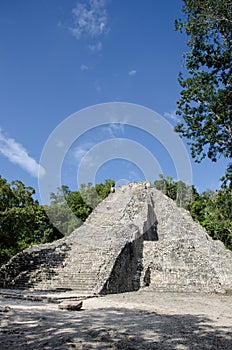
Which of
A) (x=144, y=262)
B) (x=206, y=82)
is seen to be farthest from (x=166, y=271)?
(x=206, y=82)

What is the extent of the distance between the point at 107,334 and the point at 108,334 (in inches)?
0.6

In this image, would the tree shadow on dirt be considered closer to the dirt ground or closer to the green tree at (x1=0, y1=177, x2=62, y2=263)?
the dirt ground

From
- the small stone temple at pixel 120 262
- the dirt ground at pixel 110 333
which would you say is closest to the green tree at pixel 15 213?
the small stone temple at pixel 120 262

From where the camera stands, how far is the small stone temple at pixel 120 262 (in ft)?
42.1

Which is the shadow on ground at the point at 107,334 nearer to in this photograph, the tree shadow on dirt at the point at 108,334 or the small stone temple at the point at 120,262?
the tree shadow on dirt at the point at 108,334

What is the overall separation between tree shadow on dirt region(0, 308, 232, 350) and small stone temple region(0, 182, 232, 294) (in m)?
6.32

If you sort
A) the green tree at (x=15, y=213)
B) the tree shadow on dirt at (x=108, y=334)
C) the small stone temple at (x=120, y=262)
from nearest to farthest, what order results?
the tree shadow on dirt at (x=108, y=334) → the small stone temple at (x=120, y=262) → the green tree at (x=15, y=213)

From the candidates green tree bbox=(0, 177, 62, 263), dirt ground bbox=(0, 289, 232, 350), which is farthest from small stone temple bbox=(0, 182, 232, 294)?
dirt ground bbox=(0, 289, 232, 350)

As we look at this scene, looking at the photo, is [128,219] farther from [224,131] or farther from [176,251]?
[224,131]

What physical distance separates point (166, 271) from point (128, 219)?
5.48m

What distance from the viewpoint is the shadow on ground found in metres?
3.84

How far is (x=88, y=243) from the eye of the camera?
628 inches

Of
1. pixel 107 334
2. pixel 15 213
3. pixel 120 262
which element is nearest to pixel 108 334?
pixel 107 334

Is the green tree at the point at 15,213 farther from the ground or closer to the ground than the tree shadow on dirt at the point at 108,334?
farther from the ground
